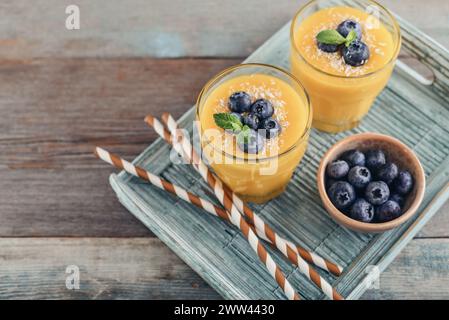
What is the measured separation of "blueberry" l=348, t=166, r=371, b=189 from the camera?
65.7 inches

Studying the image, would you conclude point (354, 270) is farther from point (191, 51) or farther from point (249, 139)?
point (191, 51)

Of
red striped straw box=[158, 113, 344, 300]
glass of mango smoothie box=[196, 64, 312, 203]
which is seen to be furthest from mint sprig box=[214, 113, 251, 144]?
red striped straw box=[158, 113, 344, 300]

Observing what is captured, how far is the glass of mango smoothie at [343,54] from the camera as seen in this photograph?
171 cm

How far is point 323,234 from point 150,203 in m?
0.53

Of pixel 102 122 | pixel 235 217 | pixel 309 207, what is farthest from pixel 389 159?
pixel 102 122

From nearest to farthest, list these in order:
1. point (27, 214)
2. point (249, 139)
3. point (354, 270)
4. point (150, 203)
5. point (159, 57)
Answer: point (249, 139)
point (354, 270)
point (150, 203)
point (27, 214)
point (159, 57)

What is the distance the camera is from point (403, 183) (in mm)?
1673

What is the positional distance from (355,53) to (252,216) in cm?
55

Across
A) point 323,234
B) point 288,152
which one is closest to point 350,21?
point 288,152

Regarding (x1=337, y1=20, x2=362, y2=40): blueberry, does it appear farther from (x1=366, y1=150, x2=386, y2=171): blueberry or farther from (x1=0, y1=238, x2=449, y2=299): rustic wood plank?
(x1=0, y1=238, x2=449, y2=299): rustic wood plank

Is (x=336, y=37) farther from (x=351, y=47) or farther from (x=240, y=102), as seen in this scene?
(x=240, y=102)

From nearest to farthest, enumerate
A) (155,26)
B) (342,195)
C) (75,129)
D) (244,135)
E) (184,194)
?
(244,135)
(342,195)
(184,194)
(75,129)
(155,26)

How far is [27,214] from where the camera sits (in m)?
1.94

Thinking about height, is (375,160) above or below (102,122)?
above
